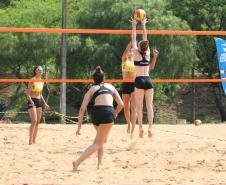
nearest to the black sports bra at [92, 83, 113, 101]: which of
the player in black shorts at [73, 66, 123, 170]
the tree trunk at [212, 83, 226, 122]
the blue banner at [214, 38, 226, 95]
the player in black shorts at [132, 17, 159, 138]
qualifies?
the player in black shorts at [73, 66, 123, 170]

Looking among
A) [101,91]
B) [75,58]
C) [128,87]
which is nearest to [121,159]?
[101,91]

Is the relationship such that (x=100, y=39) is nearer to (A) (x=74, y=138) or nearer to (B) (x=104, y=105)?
(A) (x=74, y=138)

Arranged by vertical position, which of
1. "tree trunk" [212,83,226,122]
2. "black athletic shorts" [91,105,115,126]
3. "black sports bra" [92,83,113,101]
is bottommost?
"tree trunk" [212,83,226,122]

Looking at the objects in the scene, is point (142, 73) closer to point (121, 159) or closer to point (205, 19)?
point (121, 159)

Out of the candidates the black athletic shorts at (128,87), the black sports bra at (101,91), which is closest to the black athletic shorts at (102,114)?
the black sports bra at (101,91)

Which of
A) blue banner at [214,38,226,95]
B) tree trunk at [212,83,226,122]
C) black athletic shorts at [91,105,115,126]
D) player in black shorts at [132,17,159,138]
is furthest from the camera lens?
tree trunk at [212,83,226,122]

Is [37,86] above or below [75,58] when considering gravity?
above

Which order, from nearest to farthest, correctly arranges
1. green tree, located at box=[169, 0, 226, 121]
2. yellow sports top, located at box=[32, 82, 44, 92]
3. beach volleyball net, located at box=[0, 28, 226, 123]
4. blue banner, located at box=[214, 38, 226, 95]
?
1. yellow sports top, located at box=[32, 82, 44, 92]
2. blue banner, located at box=[214, 38, 226, 95]
3. beach volleyball net, located at box=[0, 28, 226, 123]
4. green tree, located at box=[169, 0, 226, 121]

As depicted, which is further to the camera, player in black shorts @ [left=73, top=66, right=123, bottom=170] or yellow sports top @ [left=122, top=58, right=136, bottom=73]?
yellow sports top @ [left=122, top=58, right=136, bottom=73]

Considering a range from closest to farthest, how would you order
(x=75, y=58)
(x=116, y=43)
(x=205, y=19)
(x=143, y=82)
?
(x=143, y=82)
(x=116, y=43)
(x=75, y=58)
(x=205, y=19)

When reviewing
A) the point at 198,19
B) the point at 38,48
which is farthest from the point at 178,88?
the point at 38,48

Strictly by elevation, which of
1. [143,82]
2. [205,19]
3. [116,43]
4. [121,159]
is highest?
[143,82]

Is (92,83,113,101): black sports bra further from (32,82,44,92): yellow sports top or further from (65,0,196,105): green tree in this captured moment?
(65,0,196,105): green tree

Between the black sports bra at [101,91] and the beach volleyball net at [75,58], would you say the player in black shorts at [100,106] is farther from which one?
the beach volleyball net at [75,58]
